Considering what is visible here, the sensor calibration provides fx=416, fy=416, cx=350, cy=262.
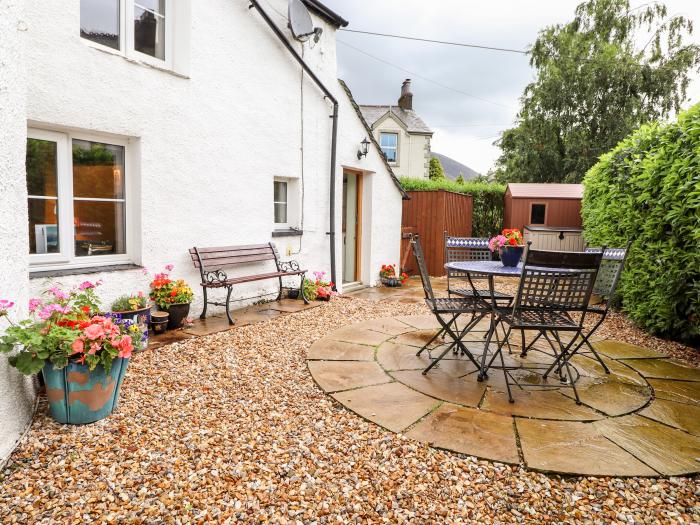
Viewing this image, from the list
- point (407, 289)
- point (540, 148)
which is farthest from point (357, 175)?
point (540, 148)

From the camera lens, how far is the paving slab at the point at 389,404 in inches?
107

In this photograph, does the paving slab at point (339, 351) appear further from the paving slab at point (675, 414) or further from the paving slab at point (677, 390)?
the paving slab at point (677, 390)

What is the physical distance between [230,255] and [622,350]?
4.70 metres

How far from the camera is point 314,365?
374cm

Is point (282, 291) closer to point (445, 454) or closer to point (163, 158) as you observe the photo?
point (163, 158)

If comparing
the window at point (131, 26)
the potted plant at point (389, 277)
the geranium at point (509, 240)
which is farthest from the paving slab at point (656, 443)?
the potted plant at point (389, 277)

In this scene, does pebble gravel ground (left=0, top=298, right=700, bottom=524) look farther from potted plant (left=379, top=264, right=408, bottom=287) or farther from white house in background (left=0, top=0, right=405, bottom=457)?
potted plant (left=379, top=264, right=408, bottom=287)

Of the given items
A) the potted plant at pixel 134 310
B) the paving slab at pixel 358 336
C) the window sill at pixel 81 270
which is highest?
the window sill at pixel 81 270

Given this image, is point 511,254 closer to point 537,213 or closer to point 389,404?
point 389,404

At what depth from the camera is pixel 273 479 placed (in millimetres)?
2109

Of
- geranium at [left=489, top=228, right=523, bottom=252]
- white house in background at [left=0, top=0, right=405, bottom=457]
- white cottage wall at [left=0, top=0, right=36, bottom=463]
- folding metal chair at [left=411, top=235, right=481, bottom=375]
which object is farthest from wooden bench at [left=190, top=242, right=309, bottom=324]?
geranium at [left=489, top=228, right=523, bottom=252]

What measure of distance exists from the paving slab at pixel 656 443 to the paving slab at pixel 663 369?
1.13m

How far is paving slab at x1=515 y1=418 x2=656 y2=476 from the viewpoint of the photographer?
2.19 meters

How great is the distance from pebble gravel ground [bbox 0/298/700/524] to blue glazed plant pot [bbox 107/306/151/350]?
1068 millimetres
